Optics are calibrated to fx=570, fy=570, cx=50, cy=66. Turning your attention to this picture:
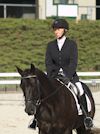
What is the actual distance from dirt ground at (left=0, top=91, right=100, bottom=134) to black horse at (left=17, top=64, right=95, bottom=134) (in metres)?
3.86

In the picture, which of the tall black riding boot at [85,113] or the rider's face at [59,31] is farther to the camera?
the tall black riding boot at [85,113]

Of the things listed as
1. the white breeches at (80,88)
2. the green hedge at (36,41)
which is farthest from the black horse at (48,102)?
the green hedge at (36,41)

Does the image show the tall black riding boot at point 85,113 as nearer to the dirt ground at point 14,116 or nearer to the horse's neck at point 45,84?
the horse's neck at point 45,84

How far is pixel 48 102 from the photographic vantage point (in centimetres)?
757

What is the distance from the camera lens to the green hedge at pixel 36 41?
26.0m

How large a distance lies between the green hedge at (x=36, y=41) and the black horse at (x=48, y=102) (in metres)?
17.5

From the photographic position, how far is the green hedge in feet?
85.3

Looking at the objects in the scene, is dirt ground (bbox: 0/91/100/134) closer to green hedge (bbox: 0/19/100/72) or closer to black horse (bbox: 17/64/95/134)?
black horse (bbox: 17/64/95/134)

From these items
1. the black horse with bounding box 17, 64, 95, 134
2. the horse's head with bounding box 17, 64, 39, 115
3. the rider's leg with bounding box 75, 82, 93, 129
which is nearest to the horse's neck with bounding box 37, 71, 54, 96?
the black horse with bounding box 17, 64, 95, 134

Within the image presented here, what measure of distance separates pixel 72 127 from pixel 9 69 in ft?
56.2

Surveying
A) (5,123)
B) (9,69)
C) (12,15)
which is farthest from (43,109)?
(12,15)

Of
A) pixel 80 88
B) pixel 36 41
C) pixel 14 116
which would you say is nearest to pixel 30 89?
pixel 80 88

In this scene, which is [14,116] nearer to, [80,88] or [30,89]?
[80,88]

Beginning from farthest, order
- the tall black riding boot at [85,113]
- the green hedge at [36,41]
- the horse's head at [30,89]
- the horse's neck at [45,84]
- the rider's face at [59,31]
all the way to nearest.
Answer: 1. the green hedge at [36,41]
2. the tall black riding boot at [85,113]
3. the rider's face at [59,31]
4. the horse's neck at [45,84]
5. the horse's head at [30,89]
